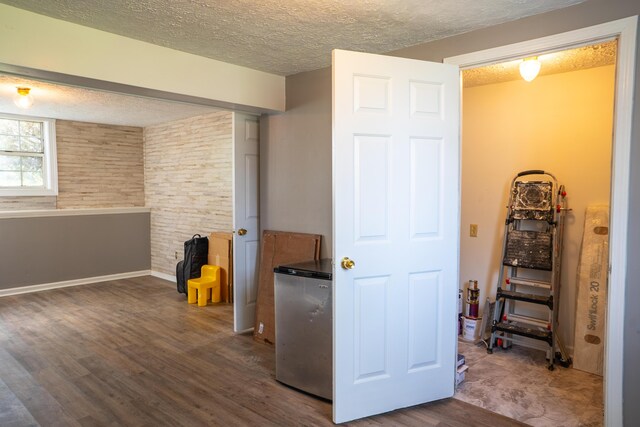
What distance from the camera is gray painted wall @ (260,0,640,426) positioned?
7.20 ft

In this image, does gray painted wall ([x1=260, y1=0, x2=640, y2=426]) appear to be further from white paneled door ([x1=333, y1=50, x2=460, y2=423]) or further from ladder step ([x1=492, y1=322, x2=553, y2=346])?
ladder step ([x1=492, y1=322, x2=553, y2=346])

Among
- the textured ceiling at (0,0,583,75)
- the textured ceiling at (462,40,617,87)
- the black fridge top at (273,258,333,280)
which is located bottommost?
the black fridge top at (273,258,333,280)

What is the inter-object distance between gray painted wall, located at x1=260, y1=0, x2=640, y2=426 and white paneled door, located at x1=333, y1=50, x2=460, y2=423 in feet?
1.37

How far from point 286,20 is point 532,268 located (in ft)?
9.61

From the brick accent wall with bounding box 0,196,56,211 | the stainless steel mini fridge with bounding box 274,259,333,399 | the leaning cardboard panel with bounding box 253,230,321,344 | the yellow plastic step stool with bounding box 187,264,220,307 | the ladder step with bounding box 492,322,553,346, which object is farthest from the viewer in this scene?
the brick accent wall with bounding box 0,196,56,211

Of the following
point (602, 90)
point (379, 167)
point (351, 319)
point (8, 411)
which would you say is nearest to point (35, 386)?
point (8, 411)

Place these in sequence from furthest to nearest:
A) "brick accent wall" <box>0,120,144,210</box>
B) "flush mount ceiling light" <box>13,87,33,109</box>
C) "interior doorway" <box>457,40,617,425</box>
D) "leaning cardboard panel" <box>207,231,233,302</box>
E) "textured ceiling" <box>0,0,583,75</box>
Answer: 1. "brick accent wall" <box>0,120,144,210</box>
2. "leaning cardboard panel" <box>207,231,233,302</box>
3. "flush mount ceiling light" <box>13,87,33,109</box>
4. "interior doorway" <box>457,40,617,425</box>
5. "textured ceiling" <box>0,0,583,75</box>

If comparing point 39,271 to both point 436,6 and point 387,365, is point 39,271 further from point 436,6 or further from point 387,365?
point 436,6

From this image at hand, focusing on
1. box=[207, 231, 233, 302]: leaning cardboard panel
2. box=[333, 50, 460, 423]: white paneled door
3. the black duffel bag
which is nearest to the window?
the black duffel bag

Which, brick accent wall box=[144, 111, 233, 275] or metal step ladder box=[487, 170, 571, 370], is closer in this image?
metal step ladder box=[487, 170, 571, 370]

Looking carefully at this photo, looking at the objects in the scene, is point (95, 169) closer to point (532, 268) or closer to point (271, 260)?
point (271, 260)

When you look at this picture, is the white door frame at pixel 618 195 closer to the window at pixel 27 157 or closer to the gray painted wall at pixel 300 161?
the gray painted wall at pixel 300 161

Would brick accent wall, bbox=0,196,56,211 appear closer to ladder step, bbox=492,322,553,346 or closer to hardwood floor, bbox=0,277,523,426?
hardwood floor, bbox=0,277,523,426

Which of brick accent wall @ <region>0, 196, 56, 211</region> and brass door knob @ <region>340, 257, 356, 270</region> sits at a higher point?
brick accent wall @ <region>0, 196, 56, 211</region>
